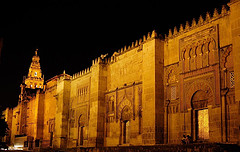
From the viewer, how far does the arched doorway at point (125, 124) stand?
1822 centimetres

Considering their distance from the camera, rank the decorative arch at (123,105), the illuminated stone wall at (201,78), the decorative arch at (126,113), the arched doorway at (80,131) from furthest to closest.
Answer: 1. the arched doorway at (80,131)
2. the decorative arch at (123,105)
3. the decorative arch at (126,113)
4. the illuminated stone wall at (201,78)

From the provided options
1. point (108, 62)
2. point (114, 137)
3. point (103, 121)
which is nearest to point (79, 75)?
point (108, 62)

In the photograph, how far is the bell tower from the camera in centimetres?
6406

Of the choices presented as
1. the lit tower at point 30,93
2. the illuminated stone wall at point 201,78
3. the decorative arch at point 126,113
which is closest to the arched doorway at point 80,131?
the decorative arch at point 126,113

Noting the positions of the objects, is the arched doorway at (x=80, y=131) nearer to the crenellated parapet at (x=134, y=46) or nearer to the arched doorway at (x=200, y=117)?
the crenellated parapet at (x=134, y=46)

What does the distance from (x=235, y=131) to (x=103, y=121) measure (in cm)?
1028

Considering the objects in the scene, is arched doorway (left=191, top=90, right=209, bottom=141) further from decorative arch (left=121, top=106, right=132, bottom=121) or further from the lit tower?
the lit tower

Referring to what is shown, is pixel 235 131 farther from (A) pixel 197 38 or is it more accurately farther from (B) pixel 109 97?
(B) pixel 109 97

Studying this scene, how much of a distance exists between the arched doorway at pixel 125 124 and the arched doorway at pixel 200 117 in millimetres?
5080

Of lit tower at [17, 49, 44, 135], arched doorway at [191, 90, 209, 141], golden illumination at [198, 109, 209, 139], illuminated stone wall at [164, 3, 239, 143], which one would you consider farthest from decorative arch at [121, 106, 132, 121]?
lit tower at [17, 49, 44, 135]

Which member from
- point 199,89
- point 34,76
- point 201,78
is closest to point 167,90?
point 199,89

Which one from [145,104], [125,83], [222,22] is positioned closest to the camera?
[222,22]

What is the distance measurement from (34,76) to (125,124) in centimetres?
4981

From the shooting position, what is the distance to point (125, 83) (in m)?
19.0
